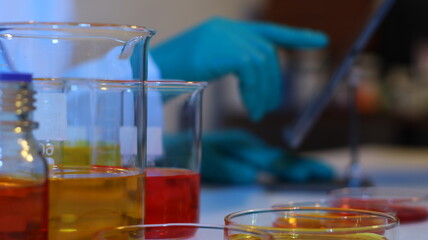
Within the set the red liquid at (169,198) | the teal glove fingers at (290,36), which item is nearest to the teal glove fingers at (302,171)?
the teal glove fingers at (290,36)

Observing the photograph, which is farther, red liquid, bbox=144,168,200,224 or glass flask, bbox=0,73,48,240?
red liquid, bbox=144,168,200,224

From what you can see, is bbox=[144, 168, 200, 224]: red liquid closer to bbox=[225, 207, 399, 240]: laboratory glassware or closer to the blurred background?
bbox=[225, 207, 399, 240]: laboratory glassware

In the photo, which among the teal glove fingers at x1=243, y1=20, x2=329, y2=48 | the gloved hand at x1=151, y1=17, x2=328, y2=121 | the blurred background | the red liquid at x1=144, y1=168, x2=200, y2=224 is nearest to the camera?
A: the red liquid at x1=144, y1=168, x2=200, y2=224

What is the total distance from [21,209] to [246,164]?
1284 mm

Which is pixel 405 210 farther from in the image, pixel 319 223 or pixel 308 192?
pixel 308 192

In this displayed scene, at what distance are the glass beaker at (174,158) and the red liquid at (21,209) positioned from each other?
188 millimetres

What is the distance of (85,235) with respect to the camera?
56 centimetres

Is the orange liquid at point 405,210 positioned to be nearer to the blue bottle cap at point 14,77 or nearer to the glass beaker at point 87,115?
the glass beaker at point 87,115

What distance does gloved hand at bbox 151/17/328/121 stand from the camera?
1493 mm

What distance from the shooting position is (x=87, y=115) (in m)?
0.60

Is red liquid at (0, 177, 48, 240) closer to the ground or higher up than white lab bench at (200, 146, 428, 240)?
higher up

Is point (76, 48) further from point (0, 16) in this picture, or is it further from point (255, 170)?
point (255, 170)

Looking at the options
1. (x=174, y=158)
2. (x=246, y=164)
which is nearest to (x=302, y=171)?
(x=246, y=164)

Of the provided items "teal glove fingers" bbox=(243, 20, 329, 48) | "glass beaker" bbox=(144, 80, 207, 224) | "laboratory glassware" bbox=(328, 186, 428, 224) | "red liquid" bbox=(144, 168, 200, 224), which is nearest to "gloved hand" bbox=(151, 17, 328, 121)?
"teal glove fingers" bbox=(243, 20, 329, 48)
